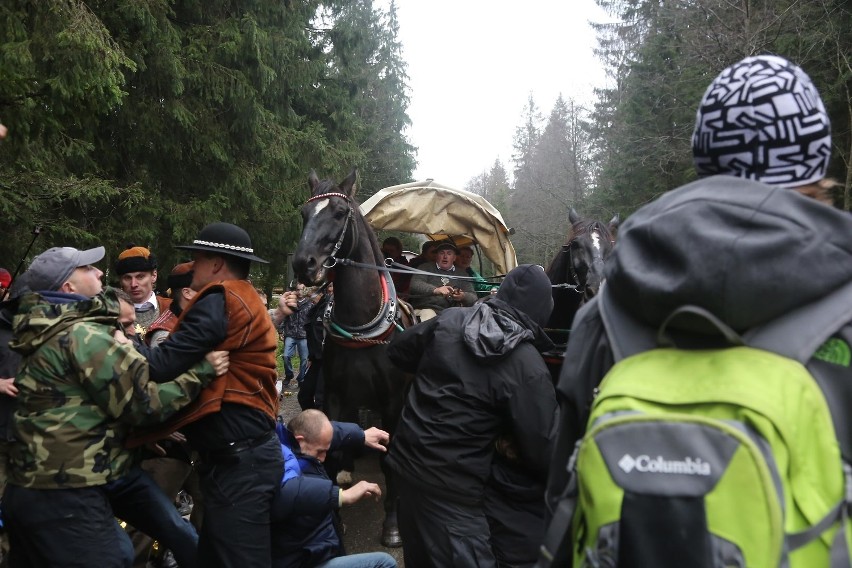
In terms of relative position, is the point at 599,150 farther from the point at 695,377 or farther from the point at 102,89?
the point at 695,377

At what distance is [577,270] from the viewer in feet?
19.8

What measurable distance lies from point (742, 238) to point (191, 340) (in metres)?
2.59

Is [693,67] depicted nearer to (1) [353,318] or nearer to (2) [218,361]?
(1) [353,318]

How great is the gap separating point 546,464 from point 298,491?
49.7 inches

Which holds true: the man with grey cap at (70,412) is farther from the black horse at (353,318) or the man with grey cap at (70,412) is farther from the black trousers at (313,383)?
the black trousers at (313,383)

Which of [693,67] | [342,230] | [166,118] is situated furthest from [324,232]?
[693,67]

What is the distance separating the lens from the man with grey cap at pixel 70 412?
2943mm

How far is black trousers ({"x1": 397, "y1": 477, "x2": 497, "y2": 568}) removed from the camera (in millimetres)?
3025

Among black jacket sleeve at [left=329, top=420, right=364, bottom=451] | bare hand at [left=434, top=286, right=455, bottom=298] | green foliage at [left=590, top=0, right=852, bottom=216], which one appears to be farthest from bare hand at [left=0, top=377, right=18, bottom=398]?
green foliage at [left=590, top=0, right=852, bottom=216]

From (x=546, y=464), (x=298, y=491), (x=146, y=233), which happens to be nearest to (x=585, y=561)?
(x=546, y=464)

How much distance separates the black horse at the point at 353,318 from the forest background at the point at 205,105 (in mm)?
2473

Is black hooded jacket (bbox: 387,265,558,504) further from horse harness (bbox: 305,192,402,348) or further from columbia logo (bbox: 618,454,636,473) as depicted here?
horse harness (bbox: 305,192,402,348)

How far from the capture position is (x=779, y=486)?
1.04 meters

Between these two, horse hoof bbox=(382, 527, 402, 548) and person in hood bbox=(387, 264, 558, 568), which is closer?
person in hood bbox=(387, 264, 558, 568)
